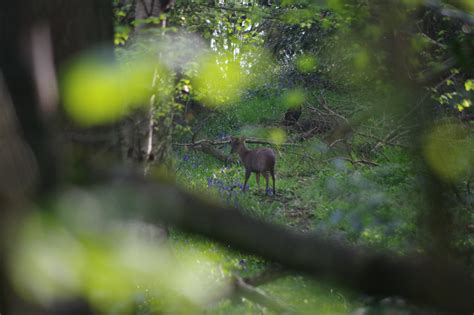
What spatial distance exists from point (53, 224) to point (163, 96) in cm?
390

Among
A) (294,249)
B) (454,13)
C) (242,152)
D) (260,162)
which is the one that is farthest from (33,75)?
(242,152)

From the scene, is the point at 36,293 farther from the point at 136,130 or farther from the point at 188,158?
the point at 188,158

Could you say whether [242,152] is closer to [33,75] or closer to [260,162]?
[260,162]

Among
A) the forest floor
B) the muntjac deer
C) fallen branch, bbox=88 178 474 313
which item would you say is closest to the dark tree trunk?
fallen branch, bbox=88 178 474 313

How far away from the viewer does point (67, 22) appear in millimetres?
1671

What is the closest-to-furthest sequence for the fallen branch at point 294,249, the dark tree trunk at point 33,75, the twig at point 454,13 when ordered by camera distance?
the fallen branch at point 294,249 → the dark tree trunk at point 33,75 → the twig at point 454,13

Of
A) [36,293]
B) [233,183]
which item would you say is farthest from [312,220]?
[36,293]

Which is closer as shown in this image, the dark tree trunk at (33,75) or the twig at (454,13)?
the dark tree trunk at (33,75)

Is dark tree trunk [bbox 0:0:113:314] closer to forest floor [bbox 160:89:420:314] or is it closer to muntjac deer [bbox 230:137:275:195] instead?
forest floor [bbox 160:89:420:314]

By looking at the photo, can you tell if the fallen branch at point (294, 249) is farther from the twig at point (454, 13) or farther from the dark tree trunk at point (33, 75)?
the twig at point (454, 13)

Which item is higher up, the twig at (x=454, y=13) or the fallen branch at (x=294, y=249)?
the twig at (x=454, y=13)

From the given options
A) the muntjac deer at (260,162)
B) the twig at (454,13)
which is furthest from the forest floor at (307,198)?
the twig at (454,13)

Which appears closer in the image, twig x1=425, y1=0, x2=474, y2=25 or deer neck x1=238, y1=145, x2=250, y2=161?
twig x1=425, y1=0, x2=474, y2=25

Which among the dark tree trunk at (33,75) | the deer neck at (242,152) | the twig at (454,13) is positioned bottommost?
the deer neck at (242,152)
